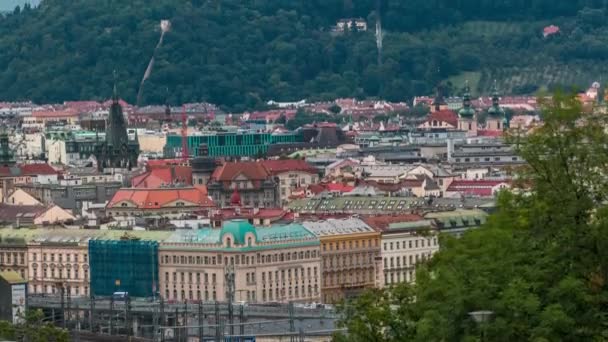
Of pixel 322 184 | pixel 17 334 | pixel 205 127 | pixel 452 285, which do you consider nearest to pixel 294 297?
pixel 17 334

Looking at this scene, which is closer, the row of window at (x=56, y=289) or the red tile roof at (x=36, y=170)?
the row of window at (x=56, y=289)

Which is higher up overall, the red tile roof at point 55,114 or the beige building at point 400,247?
the red tile roof at point 55,114

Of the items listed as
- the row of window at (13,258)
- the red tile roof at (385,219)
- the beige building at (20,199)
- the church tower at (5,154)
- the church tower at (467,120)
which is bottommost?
the row of window at (13,258)

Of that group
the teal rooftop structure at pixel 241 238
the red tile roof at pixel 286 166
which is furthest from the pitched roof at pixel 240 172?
the teal rooftop structure at pixel 241 238

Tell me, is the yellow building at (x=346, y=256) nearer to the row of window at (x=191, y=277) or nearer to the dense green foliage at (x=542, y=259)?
the row of window at (x=191, y=277)

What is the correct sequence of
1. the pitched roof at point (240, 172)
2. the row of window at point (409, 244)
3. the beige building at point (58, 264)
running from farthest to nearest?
the pitched roof at point (240, 172), the beige building at point (58, 264), the row of window at point (409, 244)

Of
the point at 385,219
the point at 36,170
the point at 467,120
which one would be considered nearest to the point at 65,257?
the point at 385,219

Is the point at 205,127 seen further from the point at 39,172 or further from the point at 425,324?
the point at 425,324

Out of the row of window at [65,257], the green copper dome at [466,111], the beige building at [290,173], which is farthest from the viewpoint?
the green copper dome at [466,111]
